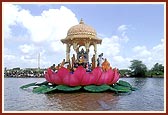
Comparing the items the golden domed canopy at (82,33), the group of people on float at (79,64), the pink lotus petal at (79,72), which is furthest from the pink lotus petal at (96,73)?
the golden domed canopy at (82,33)

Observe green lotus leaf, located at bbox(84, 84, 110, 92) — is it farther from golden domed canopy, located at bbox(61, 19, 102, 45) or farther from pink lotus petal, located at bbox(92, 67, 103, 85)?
golden domed canopy, located at bbox(61, 19, 102, 45)

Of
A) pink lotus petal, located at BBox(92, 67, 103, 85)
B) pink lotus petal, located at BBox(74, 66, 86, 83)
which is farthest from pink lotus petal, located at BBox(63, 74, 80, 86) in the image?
pink lotus petal, located at BBox(92, 67, 103, 85)

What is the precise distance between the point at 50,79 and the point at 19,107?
3.14 meters

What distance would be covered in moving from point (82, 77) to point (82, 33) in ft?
6.55

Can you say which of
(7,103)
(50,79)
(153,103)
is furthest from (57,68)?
(153,103)

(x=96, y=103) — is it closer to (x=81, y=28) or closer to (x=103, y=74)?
(x=103, y=74)

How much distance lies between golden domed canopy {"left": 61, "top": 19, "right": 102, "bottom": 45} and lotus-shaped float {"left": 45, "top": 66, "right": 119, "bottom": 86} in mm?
1601

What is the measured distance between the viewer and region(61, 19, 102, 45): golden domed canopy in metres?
10.0

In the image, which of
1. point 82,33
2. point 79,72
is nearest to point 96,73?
point 79,72

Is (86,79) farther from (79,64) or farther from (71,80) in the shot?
(79,64)

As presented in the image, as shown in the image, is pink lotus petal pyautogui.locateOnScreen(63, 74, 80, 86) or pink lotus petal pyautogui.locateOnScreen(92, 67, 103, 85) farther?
pink lotus petal pyautogui.locateOnScreen(92, 67, 103, 85)

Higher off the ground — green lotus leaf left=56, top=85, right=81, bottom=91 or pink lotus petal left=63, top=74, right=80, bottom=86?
pink lotus petal left=63, top=74, right=80, bottom=86

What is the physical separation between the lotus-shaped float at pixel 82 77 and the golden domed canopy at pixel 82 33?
5.25 ft

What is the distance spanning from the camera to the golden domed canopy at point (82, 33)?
395 inches
